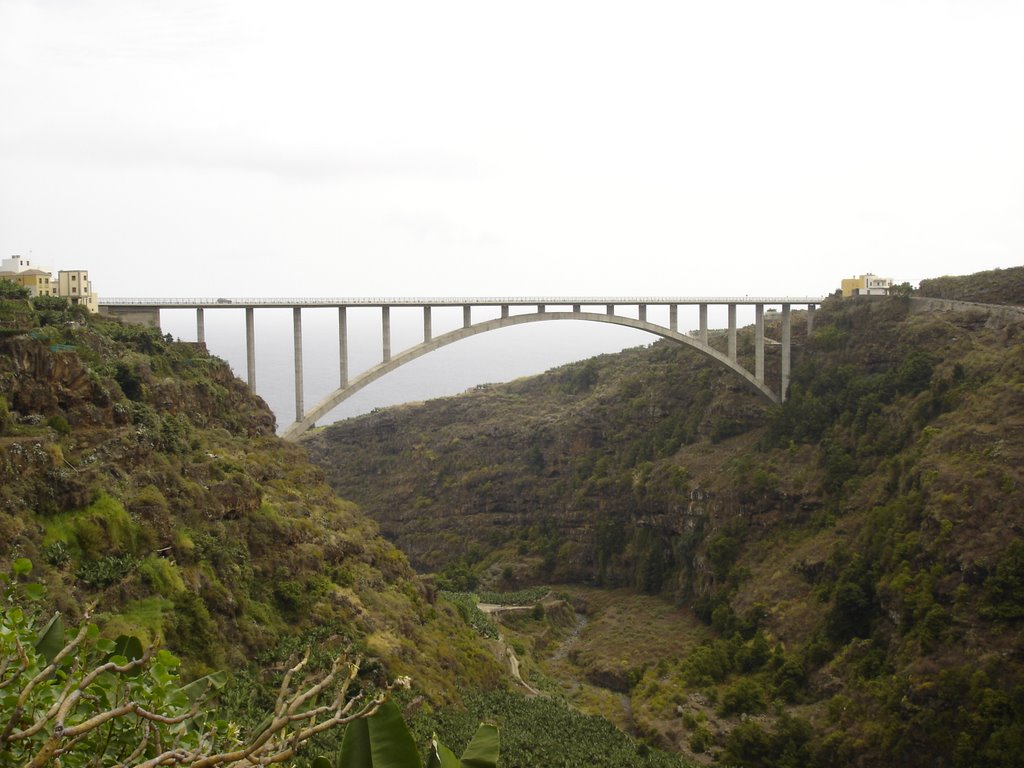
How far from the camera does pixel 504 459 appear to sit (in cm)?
4659

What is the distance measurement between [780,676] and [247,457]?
604 inches

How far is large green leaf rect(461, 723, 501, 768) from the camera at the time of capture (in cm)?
363

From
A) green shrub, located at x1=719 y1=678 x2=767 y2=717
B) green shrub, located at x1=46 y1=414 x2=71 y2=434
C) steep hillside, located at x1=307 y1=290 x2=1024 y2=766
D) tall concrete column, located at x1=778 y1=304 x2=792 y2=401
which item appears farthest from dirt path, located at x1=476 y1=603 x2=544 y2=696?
tall concrete column, located at x1=778 y1=304 x2=792 y2=401

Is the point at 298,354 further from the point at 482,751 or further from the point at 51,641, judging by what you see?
the point at 482,751

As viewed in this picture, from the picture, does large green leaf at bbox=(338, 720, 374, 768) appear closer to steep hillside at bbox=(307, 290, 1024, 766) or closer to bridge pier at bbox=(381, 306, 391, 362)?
steep hillside at bbox=(307, 290, 1024, 766)

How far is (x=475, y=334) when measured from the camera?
28.8m

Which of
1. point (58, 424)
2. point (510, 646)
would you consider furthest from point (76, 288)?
point (510, 646)

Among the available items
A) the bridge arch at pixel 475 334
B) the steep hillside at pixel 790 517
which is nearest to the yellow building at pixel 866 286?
the steep hillside at pixel 790 517

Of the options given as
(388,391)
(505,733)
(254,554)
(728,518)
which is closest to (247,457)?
(254,554)

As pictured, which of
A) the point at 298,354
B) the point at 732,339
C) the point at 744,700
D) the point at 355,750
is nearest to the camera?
the point at 355,750

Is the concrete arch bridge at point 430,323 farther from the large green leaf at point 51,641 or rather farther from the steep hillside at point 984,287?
the large green leaf at point 51,641

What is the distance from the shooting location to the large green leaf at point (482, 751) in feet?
11.9

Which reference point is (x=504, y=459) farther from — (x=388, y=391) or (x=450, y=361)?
(x=450, y=361)

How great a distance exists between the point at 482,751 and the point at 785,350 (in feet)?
114
